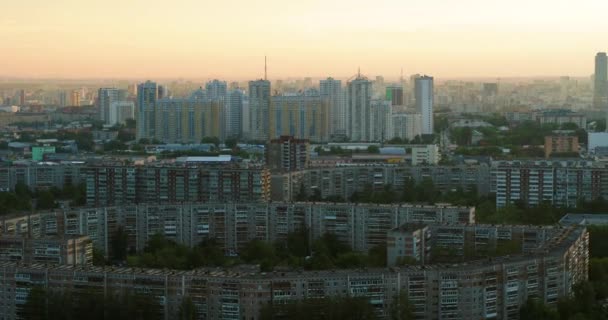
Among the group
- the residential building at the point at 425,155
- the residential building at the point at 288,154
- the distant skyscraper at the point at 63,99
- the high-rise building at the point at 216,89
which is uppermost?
the high-rise building at the point at 216,89

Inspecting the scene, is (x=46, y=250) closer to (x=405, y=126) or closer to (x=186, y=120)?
(x=186, y=120)

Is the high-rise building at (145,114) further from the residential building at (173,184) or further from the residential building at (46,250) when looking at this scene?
the residential building at (46,250)

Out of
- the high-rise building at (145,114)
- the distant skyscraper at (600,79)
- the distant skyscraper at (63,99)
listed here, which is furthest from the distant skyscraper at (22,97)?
the distant skyscraper at (600,79)

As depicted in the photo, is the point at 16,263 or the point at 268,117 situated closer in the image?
the point at 16,263

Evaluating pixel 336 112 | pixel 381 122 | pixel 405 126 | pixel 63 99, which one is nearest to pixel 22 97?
pixel 63 99

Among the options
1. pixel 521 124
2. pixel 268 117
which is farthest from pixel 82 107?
pixel 521 124

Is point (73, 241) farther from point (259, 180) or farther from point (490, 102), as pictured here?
point (490, 102)
